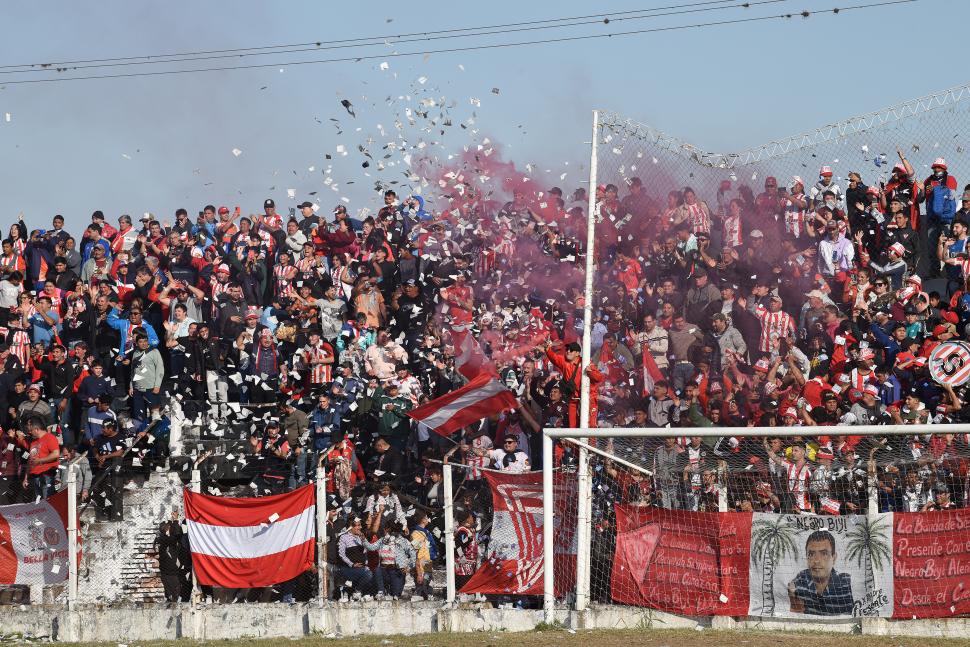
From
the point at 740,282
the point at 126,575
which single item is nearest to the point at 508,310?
the point at 740,282

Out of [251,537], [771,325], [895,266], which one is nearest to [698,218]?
[771,325]

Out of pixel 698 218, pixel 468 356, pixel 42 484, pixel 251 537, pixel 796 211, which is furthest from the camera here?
pixel 468 356

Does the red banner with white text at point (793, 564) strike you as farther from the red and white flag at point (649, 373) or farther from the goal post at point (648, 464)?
the red and white flag at point (649, 373)

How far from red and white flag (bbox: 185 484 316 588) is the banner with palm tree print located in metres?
4.73

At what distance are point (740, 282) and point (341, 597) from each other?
6959 millimetres

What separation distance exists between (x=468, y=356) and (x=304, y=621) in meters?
5.67

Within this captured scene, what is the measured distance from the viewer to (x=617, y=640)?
1355 centimetres

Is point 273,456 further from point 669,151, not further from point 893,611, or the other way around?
point 893,611

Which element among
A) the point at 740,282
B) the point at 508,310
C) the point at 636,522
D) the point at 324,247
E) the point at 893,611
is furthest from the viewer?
the point at 324,247

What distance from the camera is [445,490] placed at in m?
14.9

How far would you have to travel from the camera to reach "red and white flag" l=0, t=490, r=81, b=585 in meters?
15.3

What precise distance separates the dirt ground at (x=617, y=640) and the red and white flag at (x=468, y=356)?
17.4 ft

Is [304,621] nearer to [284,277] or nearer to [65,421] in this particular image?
[65,421]

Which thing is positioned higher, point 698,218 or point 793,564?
point 698,218
